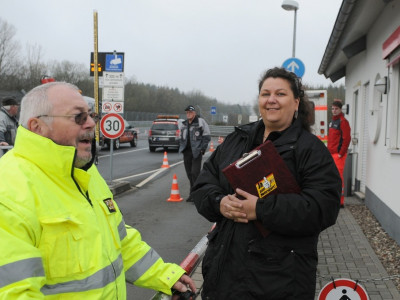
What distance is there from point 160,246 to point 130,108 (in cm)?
6107

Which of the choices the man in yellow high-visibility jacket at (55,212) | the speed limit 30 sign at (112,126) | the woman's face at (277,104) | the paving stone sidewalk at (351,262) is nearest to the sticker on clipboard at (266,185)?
the woman's face at (277,104)

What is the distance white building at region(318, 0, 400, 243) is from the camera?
20.4ft

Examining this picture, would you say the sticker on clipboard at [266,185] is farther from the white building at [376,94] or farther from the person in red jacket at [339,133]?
the person in red jacket at [339,133]

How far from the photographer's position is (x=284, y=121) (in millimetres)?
2359

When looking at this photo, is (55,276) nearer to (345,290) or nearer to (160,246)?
(345,290)

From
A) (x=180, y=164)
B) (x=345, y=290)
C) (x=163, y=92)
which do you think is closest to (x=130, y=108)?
(x=163, y=92)

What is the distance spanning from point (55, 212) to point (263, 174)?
1.07m

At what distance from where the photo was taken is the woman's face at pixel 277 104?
2.35m

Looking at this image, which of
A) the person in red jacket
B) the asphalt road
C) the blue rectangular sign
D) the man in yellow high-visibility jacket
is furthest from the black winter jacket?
the blue rectangular sign

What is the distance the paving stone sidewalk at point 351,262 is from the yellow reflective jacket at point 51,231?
8.13 feet

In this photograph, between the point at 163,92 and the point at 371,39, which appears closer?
the point at 371,39

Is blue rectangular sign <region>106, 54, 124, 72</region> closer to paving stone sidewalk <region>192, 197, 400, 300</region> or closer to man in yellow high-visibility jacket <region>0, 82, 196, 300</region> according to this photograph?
paving stone sidewalk <region>192, 197, 400, 300</region>

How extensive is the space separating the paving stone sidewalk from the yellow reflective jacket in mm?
2477

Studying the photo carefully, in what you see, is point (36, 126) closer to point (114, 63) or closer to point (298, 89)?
point (298, 89)
